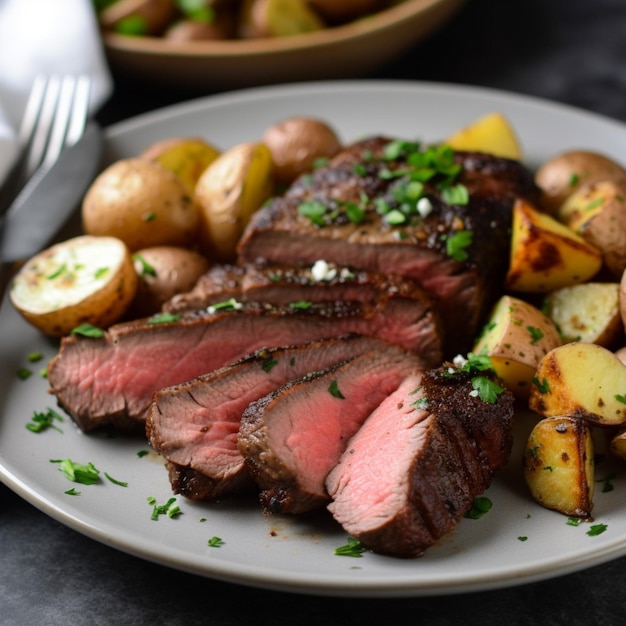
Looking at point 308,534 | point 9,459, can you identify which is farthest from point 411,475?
point 9,459

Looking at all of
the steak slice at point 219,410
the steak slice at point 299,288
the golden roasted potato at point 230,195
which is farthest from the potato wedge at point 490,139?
the steak slice at point 219,410

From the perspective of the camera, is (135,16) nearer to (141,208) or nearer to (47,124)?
(47,124)

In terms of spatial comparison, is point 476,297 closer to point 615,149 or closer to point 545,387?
point 545,387

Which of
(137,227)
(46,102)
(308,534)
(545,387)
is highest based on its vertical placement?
(46,102)

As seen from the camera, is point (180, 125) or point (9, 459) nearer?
point (9, 459)

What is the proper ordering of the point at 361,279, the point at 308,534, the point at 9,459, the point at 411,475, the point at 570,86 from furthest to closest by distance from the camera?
the point at 570,86
the point at 361,279
the point at 9,459
the point at 308,534
the point at 411,475

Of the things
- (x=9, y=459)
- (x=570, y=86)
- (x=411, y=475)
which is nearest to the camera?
(x=411, y=475)

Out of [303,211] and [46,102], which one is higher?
[46,102]

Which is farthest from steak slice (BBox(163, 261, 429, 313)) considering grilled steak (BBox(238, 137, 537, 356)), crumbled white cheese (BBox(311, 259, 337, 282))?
grilled steak (BBox(238, 137, 537, 356))
